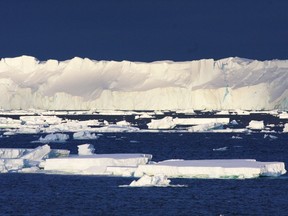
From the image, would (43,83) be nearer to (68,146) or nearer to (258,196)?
(68,146)

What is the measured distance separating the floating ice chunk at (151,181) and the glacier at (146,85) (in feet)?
176

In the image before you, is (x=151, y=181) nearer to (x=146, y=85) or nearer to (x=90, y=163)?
(x=90, y=163)

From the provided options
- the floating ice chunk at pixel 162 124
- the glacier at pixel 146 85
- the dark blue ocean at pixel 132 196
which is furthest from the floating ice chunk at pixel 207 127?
the dark blue ocean at pixel 132 196

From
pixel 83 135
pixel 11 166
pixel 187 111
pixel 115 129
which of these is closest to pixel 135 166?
Result: pixel 11 166

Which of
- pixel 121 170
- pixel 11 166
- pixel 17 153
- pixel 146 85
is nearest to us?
pixel 121 170

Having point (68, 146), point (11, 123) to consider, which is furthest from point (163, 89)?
point (68, 146)

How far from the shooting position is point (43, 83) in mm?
98062

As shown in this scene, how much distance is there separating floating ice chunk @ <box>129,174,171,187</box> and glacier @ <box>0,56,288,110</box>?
53.6m

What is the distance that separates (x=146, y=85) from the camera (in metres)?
92.6

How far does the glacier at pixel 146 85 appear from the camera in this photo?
280 feet

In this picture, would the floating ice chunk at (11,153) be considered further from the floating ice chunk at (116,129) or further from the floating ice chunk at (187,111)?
the floating ice chunk at (187,111)

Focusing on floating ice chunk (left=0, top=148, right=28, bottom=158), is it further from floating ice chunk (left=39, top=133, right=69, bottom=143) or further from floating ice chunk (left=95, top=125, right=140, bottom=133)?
floating ice chunk (left=95, top=125, right=140, bottom=133)

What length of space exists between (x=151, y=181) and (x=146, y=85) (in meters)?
66.5

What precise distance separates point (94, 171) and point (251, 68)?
64468 millimetres
